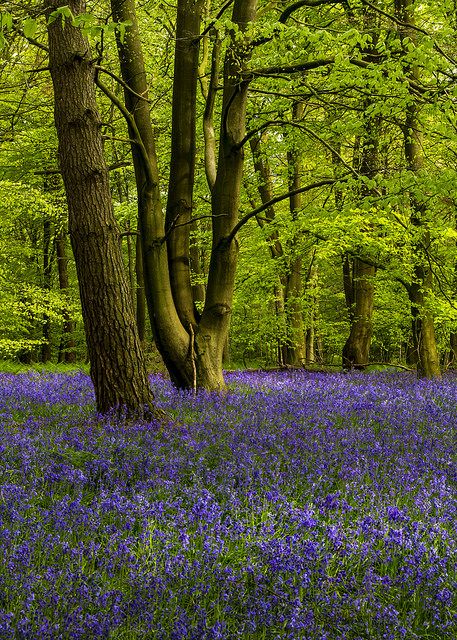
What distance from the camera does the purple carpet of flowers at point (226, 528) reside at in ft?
8.62

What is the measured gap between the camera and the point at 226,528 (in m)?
3.59

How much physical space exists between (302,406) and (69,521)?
14.3 feet

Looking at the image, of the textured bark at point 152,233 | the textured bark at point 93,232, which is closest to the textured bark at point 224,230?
the textured bark at point 152,233

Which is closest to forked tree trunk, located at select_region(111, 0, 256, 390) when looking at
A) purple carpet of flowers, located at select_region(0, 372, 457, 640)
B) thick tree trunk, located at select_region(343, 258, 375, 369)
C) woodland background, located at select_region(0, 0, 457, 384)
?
woodland background, located at select_region(0, 0, 457, 384)

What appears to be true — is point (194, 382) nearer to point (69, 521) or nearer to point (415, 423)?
point (415, 423)

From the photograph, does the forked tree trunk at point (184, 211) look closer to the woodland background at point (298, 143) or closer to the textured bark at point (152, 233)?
the textured bark at point (152, 233)

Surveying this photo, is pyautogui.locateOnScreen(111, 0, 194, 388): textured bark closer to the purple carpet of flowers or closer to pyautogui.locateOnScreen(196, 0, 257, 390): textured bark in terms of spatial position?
pyautogui.locateOnScreen(196, 0, 257, 390): textured bark

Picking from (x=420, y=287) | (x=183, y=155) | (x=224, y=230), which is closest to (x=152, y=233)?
(x=224, y=230)

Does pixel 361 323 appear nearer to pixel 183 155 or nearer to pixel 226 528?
pixel 183 155

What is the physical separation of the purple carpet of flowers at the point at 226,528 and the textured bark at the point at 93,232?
A: 0.49 meters

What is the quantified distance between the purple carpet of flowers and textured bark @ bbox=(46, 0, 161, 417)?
1.62ft

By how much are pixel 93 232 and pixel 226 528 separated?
3.68 m

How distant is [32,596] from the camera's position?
8.00 feet

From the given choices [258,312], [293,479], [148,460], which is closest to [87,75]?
[148,460]
